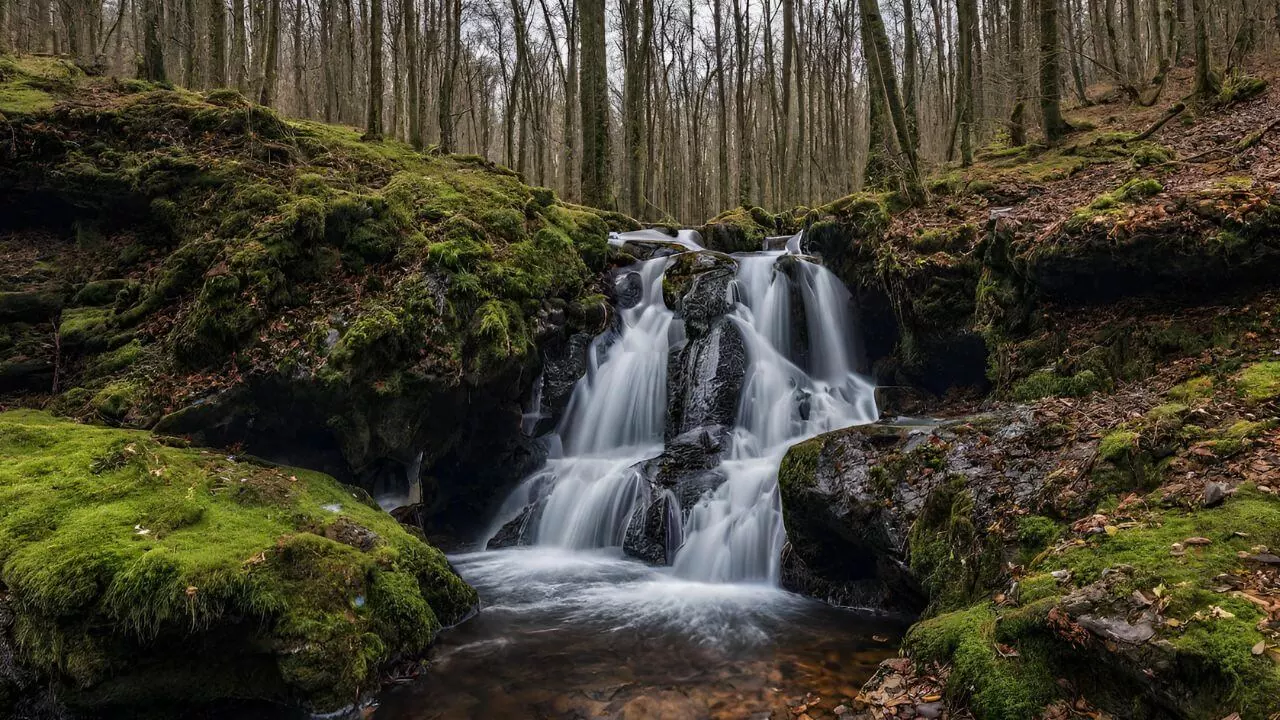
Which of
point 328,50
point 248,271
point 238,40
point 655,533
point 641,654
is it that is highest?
point 328,50

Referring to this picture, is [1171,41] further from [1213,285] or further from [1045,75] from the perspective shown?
[1213,285]

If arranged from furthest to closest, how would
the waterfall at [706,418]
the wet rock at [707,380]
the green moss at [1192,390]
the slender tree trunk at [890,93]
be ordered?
the slender tree trunk at [890,93], the wet rock at [707,380], the waterfall at [706,418], the green moss at [1192,390]

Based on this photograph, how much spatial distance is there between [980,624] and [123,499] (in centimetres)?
646

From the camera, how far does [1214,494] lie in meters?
3.57

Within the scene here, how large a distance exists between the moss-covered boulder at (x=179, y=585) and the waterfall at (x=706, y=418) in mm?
3562

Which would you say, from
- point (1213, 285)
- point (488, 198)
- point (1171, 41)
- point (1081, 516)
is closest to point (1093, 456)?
point (1081, 516)

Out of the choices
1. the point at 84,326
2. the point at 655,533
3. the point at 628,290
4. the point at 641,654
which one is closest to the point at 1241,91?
the point at 628,290

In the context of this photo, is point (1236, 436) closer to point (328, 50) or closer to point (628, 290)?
point (628, 290)

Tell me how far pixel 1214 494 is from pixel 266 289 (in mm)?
9342

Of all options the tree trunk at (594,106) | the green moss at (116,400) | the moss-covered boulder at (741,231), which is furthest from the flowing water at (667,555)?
the green moss at (116,400)

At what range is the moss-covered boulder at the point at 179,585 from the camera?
4188 mm

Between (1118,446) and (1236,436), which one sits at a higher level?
(1236,436)

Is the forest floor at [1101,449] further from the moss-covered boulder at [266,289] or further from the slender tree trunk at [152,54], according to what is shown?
the slender tree trunk at [152,54]

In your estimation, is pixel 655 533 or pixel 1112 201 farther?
pixel 655 533
